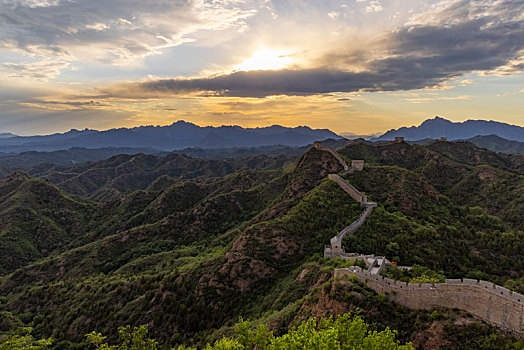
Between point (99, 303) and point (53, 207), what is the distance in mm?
108953

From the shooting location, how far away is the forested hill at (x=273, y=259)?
35.8m

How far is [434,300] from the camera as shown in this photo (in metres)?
27.3

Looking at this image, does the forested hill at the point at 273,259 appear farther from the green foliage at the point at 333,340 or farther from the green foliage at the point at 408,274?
the green foliage at the point at 333,340

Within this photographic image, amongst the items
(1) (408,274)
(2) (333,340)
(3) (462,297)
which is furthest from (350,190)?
(2) (333,340)

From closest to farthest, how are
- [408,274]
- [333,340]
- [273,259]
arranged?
[333,340] → [408,274] → [273,259]

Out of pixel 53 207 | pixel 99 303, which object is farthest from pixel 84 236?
pixel 99 303

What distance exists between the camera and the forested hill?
118 ft

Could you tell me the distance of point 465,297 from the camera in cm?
2620

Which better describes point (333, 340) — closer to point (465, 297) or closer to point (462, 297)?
point (462, 297)

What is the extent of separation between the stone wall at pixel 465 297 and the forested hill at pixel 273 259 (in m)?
1.07

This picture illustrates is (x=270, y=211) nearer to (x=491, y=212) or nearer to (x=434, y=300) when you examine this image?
(x=434, y=300)

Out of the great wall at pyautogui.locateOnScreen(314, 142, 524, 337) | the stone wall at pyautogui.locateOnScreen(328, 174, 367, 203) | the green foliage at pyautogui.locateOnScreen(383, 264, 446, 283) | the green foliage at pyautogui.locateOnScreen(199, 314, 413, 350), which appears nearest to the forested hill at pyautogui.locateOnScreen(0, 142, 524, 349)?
the great wall at pyautogui.locateOnScreen(314, 142, 524, 337)

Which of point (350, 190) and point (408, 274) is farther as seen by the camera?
point (350, 190)

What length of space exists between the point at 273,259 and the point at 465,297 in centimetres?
3413
